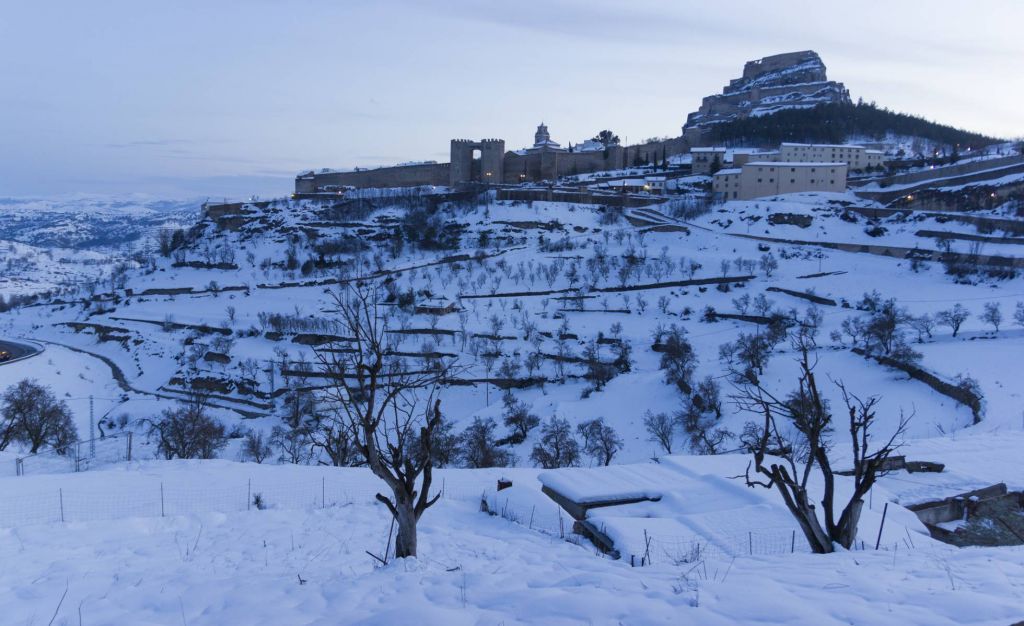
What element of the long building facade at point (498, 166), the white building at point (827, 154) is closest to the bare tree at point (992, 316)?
the white building at point (827, 154)

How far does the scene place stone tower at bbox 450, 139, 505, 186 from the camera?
59.5m

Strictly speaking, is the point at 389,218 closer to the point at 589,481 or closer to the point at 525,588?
the point at 589,481

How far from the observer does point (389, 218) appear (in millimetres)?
52375

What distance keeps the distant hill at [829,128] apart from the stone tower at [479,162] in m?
24.7

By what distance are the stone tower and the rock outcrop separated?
76.6ft

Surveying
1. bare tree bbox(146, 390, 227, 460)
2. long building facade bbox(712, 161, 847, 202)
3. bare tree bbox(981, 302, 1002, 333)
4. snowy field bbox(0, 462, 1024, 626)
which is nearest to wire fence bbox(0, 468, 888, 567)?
snowy field bbox(0, 462, 1024, 626)

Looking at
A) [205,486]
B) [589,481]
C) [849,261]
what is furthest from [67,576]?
[849,261]

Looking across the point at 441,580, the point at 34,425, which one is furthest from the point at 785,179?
the point at 441,580

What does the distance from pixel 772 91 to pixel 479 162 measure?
138ft

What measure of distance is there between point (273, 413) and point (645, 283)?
2036 cm

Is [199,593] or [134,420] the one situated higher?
[199,593]

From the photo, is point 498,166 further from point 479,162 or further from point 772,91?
point 772,91

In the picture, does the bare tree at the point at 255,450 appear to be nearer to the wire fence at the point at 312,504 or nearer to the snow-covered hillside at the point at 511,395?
the snow-covered hillside at the point at 511,395

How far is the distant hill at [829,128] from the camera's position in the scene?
6391 centimetres
